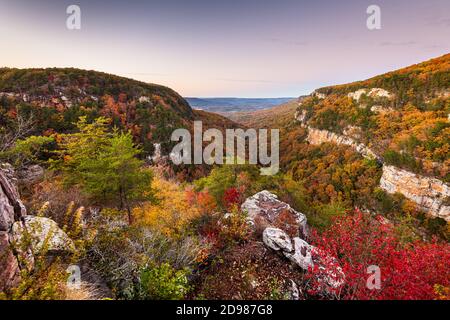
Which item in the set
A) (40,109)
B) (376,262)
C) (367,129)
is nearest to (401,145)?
(367,129)

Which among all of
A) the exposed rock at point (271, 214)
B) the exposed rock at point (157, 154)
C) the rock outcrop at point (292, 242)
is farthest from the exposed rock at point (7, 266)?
the exposed rock at point (157, 154)

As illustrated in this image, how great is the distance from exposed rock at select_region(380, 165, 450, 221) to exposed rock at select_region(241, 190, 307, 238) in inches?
2033

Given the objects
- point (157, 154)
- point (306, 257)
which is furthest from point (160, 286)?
point (157, 154)

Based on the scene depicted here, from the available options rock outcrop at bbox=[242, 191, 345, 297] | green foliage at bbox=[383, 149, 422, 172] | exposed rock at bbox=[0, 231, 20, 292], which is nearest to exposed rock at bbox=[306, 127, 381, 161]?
green foliage at bbox=[383, 149, 422, 172]

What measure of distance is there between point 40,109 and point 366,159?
83.5 meters

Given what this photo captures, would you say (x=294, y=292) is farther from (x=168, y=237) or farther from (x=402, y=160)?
(x=402, y=160)

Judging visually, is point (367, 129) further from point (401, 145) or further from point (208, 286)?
point (208, 286)

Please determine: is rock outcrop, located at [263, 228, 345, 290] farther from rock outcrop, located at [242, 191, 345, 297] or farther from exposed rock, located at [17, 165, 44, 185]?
exposed rock, located at [17, 165, 44, 185]

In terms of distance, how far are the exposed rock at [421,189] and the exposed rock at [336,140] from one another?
499 inches

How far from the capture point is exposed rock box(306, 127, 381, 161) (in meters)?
67.2

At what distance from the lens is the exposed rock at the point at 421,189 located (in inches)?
1703

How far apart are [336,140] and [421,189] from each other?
37265mm

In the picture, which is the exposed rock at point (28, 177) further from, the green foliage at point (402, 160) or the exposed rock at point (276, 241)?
the green foliage at point (402, 160)
